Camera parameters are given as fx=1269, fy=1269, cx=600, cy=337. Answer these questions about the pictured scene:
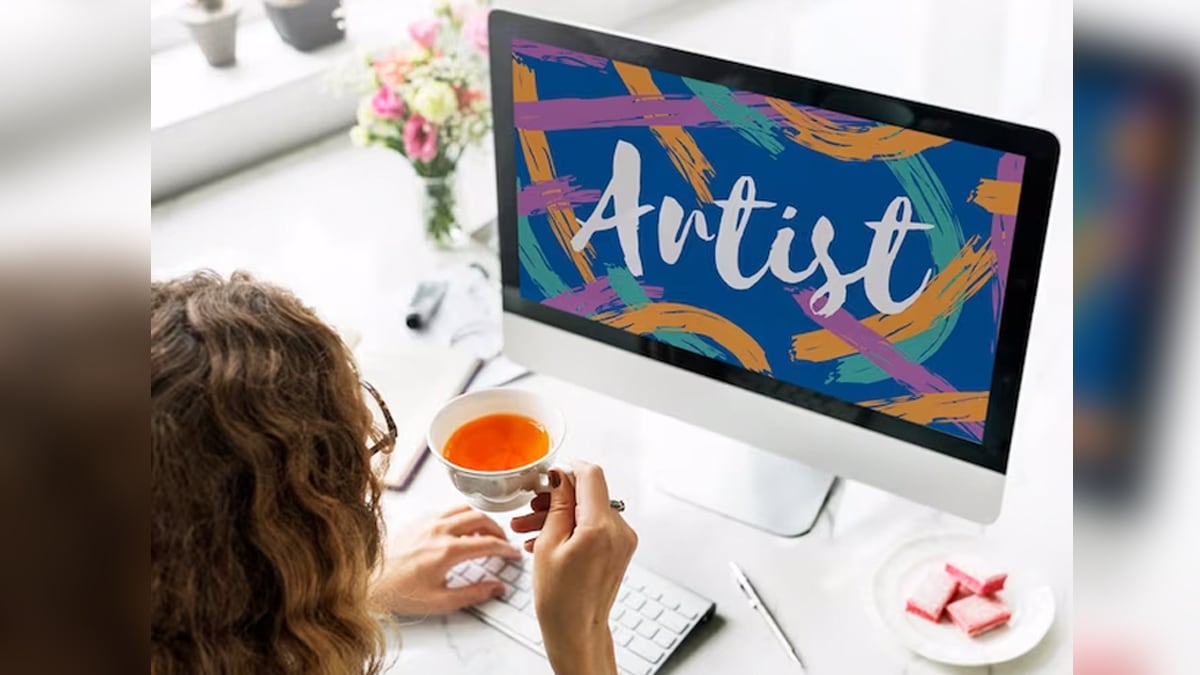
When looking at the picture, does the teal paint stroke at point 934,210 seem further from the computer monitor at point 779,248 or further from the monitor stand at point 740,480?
the monitor stand at point 740,480

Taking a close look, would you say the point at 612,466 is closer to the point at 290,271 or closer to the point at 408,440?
the point at 408,440

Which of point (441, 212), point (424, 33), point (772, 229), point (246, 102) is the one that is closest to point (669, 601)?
point (772, 229)

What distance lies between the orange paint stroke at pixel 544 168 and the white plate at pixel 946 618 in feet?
1.26

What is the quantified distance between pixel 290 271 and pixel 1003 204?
939mm

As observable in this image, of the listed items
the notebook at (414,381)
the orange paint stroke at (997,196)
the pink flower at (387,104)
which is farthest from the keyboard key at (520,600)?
the pink flower at (387,104)

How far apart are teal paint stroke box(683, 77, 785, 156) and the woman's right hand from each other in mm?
310

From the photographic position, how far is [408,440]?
1.32 meters

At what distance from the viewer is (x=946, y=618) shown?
1.10m

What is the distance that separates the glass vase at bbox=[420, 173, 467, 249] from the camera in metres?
1.54

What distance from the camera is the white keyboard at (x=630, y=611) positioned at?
1078 millimetres

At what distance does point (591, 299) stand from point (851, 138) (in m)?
0.31

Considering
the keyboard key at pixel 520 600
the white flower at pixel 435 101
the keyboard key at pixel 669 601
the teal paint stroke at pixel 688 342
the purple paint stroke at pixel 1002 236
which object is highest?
the purple paint stroke at pixel 1002 236

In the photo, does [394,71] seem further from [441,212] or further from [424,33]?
[441,212]

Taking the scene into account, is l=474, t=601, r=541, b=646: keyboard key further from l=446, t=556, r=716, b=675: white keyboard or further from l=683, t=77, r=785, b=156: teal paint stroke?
l=683, t=77, r=785, b=156: teal paint stroke
